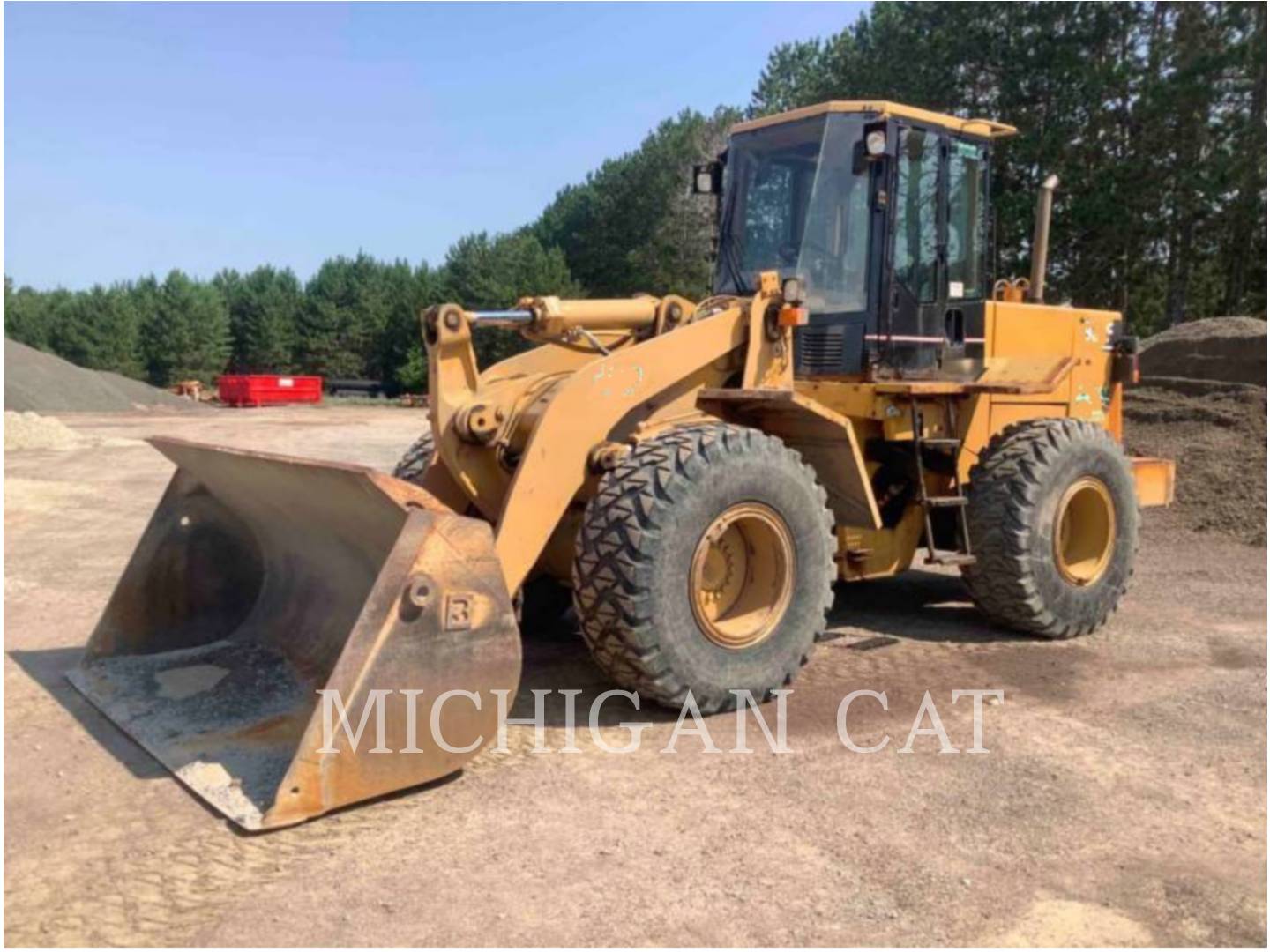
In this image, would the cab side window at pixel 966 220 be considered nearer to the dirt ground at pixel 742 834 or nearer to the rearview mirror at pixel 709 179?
the rearview mirror at pixel 709 179

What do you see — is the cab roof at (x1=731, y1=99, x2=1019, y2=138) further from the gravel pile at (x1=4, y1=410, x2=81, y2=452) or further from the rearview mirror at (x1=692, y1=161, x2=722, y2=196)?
the gravel pile at (x1=4, y1=410, x2=81, y2=452)

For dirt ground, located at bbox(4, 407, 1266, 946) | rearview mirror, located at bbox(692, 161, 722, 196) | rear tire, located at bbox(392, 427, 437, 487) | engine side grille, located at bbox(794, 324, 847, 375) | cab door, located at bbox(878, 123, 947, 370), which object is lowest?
dirt ground, located at bbox(4, 407, 1266, 946)

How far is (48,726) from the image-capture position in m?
4.79

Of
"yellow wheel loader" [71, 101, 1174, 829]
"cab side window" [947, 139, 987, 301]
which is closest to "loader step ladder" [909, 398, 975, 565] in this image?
"yellow wheel loader" [71, 101, 1174, 829]

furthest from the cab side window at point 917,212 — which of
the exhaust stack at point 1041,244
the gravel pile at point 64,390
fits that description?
the gravel pile at point 64,390

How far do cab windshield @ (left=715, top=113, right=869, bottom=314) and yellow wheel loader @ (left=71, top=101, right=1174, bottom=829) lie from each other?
16 millimetres

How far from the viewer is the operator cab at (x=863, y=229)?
6164mm

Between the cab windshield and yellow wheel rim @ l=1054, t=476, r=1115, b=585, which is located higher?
the cab windshield

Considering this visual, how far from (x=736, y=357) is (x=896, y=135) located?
→ 5.28ft

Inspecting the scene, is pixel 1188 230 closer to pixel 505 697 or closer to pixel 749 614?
pixel 749 614

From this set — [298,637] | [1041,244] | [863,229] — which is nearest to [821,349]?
[863,229]

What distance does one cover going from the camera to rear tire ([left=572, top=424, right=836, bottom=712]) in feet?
15.1

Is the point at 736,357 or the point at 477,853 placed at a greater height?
the point at 736,357

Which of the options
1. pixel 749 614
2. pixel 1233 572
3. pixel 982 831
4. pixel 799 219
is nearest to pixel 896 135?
pixel 799 219
